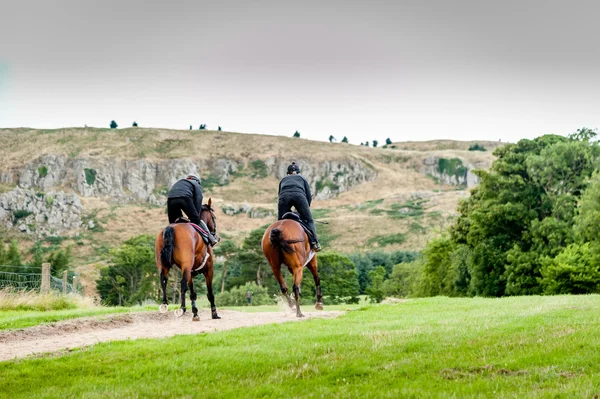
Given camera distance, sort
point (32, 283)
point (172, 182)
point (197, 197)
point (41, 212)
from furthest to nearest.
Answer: point (172, 182) → point (41, 212) → point (32, 283) → point (197, 197)

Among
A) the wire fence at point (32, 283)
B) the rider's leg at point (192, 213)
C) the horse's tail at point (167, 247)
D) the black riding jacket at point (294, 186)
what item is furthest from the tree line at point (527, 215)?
the horse's tail at point (167, 247)

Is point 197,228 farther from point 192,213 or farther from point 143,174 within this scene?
point 143,174

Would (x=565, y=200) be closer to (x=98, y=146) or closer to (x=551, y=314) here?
(x=551, y=314)

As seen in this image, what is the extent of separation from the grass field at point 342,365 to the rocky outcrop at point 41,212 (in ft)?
431

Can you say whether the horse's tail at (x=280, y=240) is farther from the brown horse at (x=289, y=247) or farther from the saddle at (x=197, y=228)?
the saddle at (x=197, y=228)

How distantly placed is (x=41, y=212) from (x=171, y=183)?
142 feet

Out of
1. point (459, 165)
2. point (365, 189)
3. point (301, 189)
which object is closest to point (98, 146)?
point (365, 189)

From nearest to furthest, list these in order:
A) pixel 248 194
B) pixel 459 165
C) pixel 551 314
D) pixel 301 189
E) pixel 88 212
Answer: pixel 551 314
pixel 301 189
pixel 88 212
pixel 248 194
pixel 459 165

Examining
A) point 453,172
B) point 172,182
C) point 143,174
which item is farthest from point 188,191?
point 453,172

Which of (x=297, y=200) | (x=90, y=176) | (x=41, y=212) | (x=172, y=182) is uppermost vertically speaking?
(x=297, y=200)

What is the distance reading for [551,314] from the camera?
1295cm

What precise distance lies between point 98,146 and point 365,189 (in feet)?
265

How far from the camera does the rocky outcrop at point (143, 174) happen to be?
16588 cm

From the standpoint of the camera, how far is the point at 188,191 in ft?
55.1
